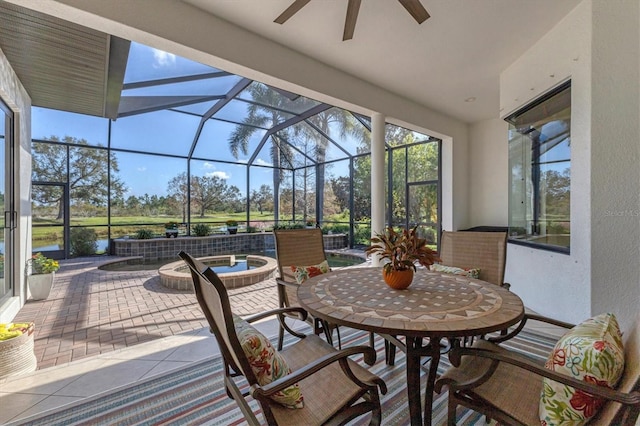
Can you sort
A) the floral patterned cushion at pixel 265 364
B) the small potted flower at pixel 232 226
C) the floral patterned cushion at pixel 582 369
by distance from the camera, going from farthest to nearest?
the small potted flower at pixel 232 226, the floral patterned cushion at pixel 265 364, the floral patterned cushion at pixel 582 369

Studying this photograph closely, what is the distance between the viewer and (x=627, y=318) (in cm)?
237

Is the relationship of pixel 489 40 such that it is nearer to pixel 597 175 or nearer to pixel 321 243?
pixel 597 175

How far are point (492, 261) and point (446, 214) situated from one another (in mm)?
3788

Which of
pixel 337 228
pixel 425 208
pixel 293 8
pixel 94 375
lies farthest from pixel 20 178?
pixel 337 228

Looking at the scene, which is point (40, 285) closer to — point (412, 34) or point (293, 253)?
point (293, 253)

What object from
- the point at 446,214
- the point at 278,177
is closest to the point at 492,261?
the point at 446,214

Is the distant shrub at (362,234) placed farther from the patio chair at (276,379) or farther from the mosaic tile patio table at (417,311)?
the patio chair at (276,379)

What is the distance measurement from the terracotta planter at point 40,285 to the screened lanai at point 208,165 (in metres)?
3.71

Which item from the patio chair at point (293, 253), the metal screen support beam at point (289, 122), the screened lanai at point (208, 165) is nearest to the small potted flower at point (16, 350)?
the patio chair at point (293, 253)

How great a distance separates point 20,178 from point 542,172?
22.0 feet

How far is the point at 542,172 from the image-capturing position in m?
3.63

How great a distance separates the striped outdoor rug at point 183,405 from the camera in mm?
1662

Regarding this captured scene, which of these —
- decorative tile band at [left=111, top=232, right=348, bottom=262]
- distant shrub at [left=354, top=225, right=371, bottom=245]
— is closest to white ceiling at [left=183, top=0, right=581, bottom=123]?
distant shrub at [left=354, top=225, right=371, bottom=245]

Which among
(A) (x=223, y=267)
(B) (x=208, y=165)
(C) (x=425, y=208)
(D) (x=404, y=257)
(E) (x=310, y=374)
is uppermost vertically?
(B) (x=208, y=165)
